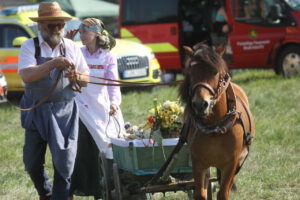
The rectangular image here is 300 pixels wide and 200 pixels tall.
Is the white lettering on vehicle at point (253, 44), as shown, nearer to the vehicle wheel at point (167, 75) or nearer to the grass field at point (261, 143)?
the grass field at point (261, 143)

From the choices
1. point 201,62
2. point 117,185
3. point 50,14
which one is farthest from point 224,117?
point 50,14

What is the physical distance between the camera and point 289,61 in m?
15.5

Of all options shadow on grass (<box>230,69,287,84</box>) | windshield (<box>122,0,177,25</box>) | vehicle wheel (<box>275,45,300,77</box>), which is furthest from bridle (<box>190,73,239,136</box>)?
windshield (<box>122,0,177,25</box>)

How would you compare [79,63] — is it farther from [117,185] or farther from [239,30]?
[239,30]

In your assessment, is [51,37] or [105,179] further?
[105,179]

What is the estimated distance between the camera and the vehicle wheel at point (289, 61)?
15.5 m

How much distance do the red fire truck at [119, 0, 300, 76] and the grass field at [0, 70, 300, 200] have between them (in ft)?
1.71

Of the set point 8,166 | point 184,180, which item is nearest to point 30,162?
point 184,180

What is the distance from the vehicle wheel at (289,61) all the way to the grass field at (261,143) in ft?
0.83

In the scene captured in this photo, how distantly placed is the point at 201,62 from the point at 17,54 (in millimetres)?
9475

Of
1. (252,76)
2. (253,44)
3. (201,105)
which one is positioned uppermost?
(201,105)

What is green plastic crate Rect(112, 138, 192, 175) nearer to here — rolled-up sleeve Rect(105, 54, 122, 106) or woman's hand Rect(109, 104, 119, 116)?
woman's hand Rect(109, 104, 119, 116)

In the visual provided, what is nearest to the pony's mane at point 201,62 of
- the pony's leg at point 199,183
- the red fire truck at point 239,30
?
the pony's leg at point 199,183

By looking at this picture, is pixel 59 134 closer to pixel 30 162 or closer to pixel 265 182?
pixel 30 162
